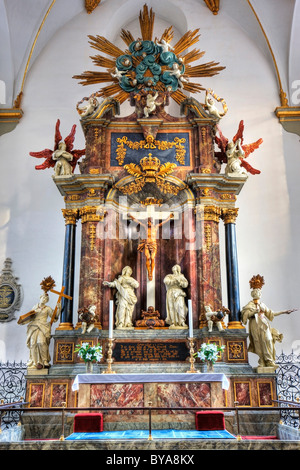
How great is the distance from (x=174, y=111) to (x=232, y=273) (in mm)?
6686

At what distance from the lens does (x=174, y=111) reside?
1442cm

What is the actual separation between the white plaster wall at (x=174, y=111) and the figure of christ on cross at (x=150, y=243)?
10.3ft

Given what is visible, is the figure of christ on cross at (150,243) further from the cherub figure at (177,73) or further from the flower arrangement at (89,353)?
the cherub figure at (177,73)

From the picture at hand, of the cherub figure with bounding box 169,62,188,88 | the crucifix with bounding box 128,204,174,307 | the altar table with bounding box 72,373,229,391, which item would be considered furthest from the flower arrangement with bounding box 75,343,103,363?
the cherub figure with bounding box 169,62,188,88

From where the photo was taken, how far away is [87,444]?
19.4ft

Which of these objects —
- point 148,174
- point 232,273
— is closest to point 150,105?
point 148,174

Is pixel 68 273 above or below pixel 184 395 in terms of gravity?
above

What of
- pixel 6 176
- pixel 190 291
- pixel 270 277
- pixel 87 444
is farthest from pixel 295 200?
pixel 87 444

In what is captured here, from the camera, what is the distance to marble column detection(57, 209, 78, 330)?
939cm

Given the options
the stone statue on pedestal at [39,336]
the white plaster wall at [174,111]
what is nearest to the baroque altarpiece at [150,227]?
the stone statue on pedestal at [39,336]

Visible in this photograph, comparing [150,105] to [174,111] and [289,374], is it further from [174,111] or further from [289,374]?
[289,374]

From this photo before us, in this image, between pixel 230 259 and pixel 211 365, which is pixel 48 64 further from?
pixel 211 365

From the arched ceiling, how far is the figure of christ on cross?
6.60 meters

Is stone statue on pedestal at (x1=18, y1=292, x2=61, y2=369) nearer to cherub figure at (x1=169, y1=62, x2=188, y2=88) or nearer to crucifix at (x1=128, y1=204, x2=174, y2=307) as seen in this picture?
crucifix at (x1=128, y1=204, x2=174, y2=307)
